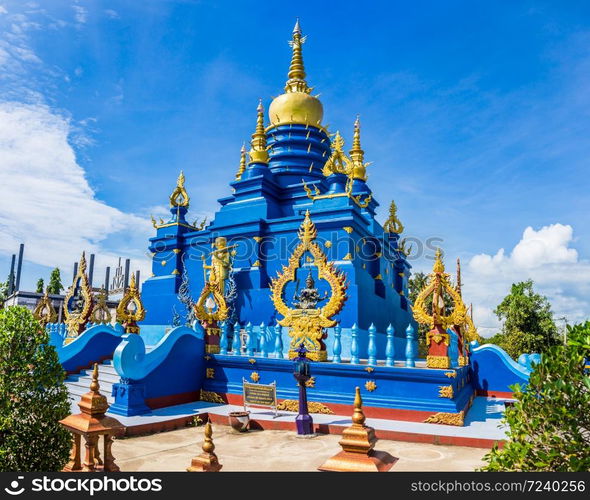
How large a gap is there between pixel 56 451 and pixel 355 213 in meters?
15.0

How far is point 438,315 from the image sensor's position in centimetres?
1084

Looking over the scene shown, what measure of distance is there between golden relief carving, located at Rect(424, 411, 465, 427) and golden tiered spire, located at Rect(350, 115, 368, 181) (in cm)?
1677

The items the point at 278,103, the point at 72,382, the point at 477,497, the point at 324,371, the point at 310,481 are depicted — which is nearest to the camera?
the point at 477,497

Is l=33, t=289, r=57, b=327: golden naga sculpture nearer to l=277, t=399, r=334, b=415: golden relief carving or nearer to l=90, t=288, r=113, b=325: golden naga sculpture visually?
l=90, t=288, r=113, b=325: golden naga sculpture

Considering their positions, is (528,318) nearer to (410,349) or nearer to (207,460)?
(410,349)

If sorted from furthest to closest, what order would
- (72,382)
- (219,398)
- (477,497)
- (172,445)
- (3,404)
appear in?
(72,382) → (219,398) → (172,445) → (3,404) → (477,497)

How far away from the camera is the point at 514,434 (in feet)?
13.3

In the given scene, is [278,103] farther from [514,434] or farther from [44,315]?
[514,434]

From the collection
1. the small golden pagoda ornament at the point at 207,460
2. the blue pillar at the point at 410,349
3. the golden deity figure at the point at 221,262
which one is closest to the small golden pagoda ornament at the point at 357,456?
the small golden pagoda ornament at the point at 207,460

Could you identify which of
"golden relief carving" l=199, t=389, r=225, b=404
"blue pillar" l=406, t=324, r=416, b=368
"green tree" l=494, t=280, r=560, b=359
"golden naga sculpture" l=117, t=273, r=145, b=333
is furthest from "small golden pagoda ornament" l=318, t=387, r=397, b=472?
"green tree" l=494, t=280, r=560, b=359

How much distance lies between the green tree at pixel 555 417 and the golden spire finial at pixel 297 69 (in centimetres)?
2547

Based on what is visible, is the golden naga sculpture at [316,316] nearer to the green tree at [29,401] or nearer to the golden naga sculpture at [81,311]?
the green tree at [29,401]

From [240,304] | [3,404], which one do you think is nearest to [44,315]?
[240,304]

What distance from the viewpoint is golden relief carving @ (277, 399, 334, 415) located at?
37.7 ft
